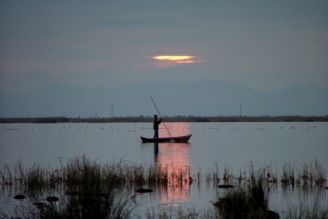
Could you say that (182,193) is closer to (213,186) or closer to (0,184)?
(213,186)

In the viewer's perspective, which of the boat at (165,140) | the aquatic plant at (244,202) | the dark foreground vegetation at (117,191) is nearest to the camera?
the dark foreground vegetation at (117,191)

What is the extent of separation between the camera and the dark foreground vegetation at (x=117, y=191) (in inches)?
529

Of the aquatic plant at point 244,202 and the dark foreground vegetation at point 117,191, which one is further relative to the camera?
the aquatic plant at point 244,202

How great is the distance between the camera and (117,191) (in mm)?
21531

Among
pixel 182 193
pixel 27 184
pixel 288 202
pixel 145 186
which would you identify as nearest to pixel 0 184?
pixel 27 184

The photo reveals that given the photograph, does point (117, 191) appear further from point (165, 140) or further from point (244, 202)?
point (165, 140)

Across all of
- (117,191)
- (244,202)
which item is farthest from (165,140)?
(244,202)

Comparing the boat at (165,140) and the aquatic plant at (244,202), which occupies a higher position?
the boat at (165,140)

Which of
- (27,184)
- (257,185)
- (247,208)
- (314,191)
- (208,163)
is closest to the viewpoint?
(247,208)

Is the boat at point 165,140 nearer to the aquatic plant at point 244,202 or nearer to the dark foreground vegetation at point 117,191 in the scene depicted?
the dark foreground vegetation at point 117,191

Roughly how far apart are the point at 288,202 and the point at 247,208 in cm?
552

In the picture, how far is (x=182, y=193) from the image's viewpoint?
2331 cm

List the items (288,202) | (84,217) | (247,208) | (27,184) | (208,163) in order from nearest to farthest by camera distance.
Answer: (84,217) → (247,208) → (288,202) → (27,184) → (208,163)

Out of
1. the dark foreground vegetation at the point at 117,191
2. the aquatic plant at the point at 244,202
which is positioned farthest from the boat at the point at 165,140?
the aquatic plant at the point at 244,202
